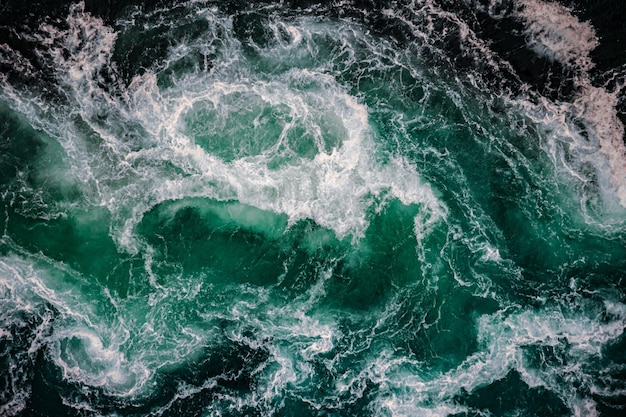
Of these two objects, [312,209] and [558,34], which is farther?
[312,209]

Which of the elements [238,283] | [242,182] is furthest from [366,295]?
[242,182]

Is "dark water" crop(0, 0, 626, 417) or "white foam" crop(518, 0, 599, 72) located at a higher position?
"white foam" crop(518, 0, 599, 72)

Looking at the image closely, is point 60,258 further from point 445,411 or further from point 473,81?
point 473,81

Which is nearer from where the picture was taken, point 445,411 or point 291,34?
point 445,411

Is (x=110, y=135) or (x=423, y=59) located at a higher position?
(x=423, y=59)

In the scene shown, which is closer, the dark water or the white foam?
the dark water

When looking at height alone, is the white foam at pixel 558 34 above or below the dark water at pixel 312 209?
above

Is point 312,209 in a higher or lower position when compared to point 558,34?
lower

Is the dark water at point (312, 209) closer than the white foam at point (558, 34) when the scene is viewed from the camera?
Yes
